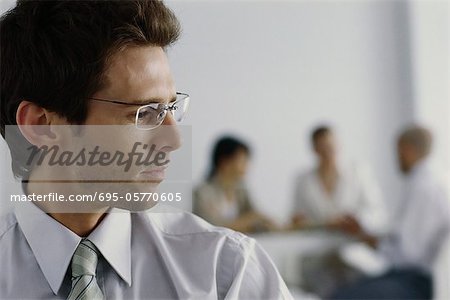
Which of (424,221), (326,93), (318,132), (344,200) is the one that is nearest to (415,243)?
(424,221)

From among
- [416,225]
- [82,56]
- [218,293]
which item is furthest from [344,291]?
[82,56]

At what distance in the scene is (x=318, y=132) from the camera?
3029 millimetres

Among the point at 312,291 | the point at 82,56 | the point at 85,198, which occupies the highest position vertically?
the point at 82,56

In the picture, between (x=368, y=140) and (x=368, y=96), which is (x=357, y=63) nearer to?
(x=368, y=96)

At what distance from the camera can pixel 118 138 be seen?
701 millimetres

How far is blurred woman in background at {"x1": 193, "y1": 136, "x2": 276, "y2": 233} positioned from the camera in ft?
6.88

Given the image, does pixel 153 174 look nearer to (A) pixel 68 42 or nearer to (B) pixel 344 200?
(A) pixel 68 42

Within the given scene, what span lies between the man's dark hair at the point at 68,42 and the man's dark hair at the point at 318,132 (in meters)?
2.32

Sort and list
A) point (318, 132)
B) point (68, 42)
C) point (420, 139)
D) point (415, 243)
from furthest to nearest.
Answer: point (318, 132) → point (420, 139) → point (415, 243) → point (68, 42)

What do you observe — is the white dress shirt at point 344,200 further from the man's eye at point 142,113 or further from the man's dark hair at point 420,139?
the man's eye at point 142,113

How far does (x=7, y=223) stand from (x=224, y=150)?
1.88 metres

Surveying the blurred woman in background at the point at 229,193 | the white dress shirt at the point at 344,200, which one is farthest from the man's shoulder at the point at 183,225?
the white dress shirt at the point at 344,200

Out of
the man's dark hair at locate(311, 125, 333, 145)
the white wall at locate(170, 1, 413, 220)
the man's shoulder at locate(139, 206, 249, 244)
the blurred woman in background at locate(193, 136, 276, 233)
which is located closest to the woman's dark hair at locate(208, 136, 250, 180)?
the blurred woman in background at locate(193, 136, 276, 233)

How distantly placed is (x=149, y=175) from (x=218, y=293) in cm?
A: 14
